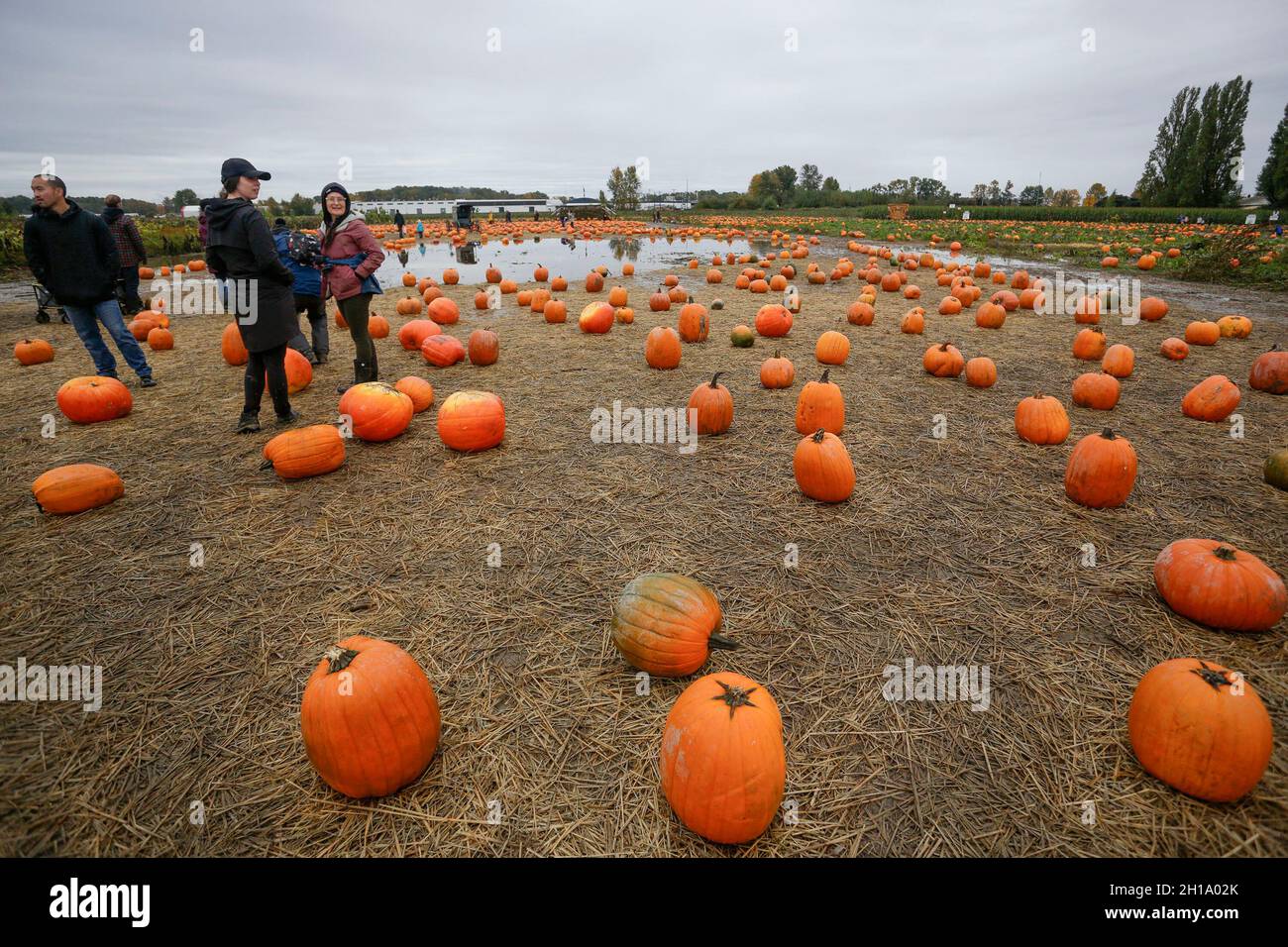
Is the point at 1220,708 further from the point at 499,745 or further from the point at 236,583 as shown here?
the point at 236,583

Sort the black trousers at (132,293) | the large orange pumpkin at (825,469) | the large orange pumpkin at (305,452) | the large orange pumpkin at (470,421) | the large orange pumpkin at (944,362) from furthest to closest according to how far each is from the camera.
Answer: the black trousers at (132,293) → the large orange pumpkin at (944,362) → the large orange pumpkin at (470,421) → the large orange pumpkin at (305,452) → the large orange pumpkin at (825,469)

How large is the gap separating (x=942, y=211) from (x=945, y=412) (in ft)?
166

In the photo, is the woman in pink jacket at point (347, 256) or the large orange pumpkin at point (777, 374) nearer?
the woman in pink jacket at point (347, 256)

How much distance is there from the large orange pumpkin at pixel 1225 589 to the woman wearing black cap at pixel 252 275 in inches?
293

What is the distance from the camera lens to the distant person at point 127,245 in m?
11.0

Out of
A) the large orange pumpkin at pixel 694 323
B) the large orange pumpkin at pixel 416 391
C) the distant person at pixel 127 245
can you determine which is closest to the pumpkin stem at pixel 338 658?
the large orange pumpkin at pixel 416 391

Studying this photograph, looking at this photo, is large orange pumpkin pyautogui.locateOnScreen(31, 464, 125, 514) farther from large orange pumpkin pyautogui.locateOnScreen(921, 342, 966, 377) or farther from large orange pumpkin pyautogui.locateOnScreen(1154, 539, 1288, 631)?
large orange pumpkin pyautogui.locateOnScreen(921, 342, 966, 377)

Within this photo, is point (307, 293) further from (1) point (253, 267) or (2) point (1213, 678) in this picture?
(2) point (1213, 678)

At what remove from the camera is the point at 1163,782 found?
2.33m

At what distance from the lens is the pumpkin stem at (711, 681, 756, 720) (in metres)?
2.17

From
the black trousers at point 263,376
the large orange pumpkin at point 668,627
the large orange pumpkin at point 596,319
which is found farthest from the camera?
the large orange pumpkin at point 596,319

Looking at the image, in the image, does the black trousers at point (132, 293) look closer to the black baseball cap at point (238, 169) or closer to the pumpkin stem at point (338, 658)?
the black baseball cap at point (238, 169)

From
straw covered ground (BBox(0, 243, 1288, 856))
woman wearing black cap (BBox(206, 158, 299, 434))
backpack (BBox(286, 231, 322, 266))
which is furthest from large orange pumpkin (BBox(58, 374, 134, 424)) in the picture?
backpack (BBox(286, 231, 322, 266))
